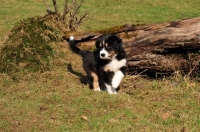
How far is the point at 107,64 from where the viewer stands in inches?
291

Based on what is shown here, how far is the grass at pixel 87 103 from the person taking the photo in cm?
552

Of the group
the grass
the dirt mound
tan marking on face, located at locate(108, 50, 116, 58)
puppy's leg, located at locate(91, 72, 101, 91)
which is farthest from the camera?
the dirt mound

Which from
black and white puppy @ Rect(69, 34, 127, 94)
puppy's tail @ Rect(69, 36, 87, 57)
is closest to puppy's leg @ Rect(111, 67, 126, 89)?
black and white puppy @ Rect(69, 34, 127, 94)

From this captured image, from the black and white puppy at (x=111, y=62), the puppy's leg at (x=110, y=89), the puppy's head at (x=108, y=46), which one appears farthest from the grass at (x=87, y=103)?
the puppy's head at (x=108, y=46)

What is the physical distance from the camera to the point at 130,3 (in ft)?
83.9

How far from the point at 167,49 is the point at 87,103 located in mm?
2467

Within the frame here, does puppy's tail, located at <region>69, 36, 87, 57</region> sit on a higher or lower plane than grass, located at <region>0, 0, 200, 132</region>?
higher

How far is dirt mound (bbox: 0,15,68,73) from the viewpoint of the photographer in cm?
895

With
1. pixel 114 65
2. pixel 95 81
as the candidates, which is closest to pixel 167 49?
pixel 114 65

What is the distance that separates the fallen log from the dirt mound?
2.27 meters

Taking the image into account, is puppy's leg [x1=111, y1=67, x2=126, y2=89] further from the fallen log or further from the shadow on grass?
the shadow on grass

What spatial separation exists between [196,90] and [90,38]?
406 centimetres

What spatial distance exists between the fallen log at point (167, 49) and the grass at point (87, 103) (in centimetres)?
27

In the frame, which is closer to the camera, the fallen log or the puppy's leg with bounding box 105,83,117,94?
the puppy's leg with bounding box 105,83,117,94
